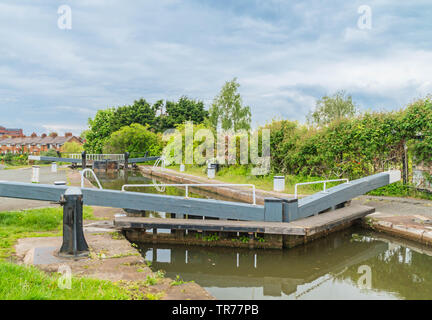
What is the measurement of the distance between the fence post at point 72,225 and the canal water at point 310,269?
3.94 ft

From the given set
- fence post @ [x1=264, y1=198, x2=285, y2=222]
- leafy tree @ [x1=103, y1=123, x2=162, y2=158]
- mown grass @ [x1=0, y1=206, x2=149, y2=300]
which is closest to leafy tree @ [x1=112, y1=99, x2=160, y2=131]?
leafy tree @ [x1=103, y1=123, x2=162, y2=158]

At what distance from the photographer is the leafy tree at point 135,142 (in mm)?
32156

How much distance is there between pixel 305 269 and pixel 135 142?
2910cm

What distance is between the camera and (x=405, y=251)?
5660 millimetres

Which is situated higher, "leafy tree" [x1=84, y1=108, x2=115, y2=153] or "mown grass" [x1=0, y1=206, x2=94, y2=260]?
"leafy tree" [x1=84, y1=108, x2=115, y2=153]

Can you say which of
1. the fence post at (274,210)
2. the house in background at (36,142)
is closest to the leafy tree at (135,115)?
the house in background at (36,142)

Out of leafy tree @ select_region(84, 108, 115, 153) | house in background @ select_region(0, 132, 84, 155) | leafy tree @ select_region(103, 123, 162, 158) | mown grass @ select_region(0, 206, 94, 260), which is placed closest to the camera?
mown grass @ select_region(0, 206, 94, 260)

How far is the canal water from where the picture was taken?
418 cm

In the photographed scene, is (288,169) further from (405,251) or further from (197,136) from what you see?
(197,136)

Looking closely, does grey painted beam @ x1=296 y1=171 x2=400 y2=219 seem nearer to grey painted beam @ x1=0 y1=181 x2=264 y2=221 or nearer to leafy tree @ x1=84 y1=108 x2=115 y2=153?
grey painted beam @ x1=0 y1=181 x2=264 y2=221

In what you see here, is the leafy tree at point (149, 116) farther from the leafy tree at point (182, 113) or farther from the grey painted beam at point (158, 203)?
the grey painted beam at point (158, 203)

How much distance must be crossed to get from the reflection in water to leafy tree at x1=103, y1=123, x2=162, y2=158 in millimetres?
26947

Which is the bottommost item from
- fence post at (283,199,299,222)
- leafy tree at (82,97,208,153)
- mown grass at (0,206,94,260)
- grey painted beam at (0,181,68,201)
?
mown grass at (0,206,94,260)
